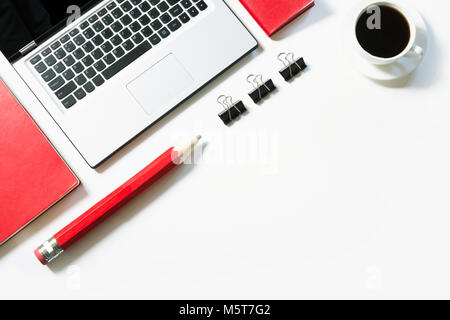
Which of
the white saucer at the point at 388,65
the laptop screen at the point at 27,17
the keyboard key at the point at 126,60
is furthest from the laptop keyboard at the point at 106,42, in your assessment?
the white saucer at the point at 388,65

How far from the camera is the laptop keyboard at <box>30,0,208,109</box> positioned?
0.68 meters

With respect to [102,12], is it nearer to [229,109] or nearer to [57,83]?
[57,83]

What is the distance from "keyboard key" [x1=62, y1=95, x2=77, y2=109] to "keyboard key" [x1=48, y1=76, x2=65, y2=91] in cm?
2

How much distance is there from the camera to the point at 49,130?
27.3 inches

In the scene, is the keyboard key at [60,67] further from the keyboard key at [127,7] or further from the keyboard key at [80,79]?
the keyboard key at [127,7]

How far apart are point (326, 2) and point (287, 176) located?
289mm

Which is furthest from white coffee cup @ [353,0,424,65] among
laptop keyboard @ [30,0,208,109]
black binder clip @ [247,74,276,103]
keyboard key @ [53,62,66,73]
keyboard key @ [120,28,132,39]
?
keyboard key @ [53,62,66,73]

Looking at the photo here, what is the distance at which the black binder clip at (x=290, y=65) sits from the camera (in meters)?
0.69

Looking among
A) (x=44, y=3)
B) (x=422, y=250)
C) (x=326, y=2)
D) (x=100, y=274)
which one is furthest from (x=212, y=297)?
(x=44, y=3)

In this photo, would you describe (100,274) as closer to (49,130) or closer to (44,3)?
(49,130)

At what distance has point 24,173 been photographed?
67 centimetres

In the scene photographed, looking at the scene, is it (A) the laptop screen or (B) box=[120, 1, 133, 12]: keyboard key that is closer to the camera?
(B) box=[120, 1, 133, 12]: keyboard key

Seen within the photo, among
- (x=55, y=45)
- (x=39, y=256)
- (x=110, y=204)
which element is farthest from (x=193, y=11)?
(x=39, y=256)

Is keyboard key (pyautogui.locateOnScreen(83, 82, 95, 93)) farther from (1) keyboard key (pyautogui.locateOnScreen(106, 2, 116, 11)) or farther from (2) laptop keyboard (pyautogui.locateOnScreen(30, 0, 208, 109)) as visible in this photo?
(1) keyboard key (pyautogui.locateOnScreen(106, 2, 116, 11))
